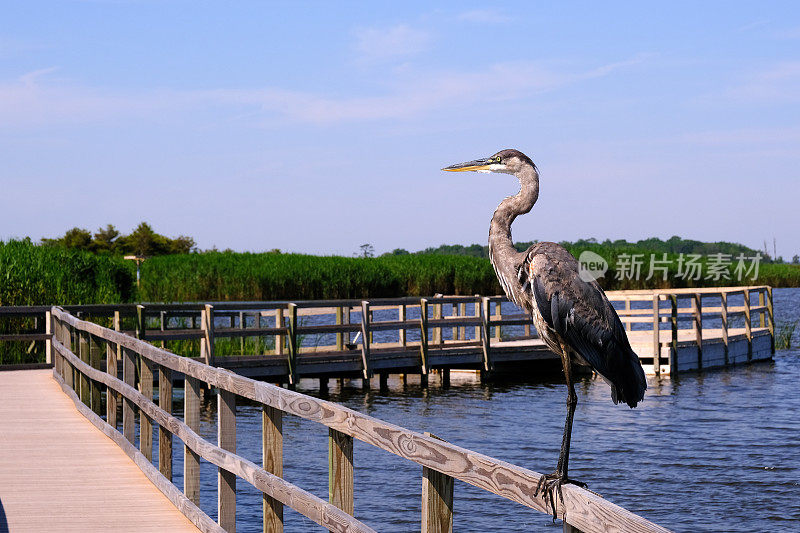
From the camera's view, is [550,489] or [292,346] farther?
[292,346]

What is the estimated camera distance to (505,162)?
5.14 m

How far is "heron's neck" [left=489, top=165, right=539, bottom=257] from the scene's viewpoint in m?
4.84

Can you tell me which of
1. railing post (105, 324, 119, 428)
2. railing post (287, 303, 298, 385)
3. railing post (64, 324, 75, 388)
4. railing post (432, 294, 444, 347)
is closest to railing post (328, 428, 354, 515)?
railing post (105, 324, 119, 428)

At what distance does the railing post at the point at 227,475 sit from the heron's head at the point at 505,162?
76.0 inches

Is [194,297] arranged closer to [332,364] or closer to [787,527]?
[332,364]

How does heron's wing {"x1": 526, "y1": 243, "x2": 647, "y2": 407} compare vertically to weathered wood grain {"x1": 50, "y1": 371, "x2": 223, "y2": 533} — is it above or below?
above

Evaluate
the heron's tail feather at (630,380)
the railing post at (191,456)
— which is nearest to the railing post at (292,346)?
the railing post at (191,456)

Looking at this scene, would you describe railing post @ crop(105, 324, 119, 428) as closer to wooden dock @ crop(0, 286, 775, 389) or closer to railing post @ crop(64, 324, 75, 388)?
railing post @ crop(64, 324, 75, 388)

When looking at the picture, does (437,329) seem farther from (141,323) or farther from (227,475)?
(227,475)

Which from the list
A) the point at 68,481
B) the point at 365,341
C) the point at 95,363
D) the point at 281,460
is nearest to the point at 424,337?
the point at 365,341

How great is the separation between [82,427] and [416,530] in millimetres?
3539

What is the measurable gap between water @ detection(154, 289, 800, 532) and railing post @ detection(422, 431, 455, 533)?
6.74m

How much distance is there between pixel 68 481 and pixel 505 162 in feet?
13.9

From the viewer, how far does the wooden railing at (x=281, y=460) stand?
10.4 feet
